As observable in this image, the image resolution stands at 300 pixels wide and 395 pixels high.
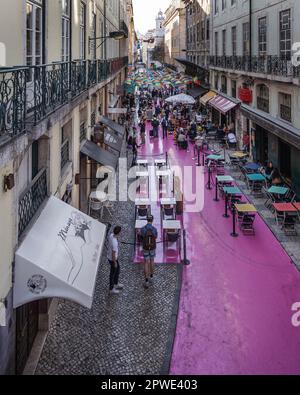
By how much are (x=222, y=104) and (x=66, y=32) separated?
20343 mm

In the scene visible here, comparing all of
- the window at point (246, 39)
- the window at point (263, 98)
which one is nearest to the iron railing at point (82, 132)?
the window at point (263, 98)

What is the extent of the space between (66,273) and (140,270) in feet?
15.9

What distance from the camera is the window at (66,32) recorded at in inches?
425

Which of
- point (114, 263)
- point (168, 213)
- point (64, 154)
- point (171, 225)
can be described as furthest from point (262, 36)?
point (114, 263)

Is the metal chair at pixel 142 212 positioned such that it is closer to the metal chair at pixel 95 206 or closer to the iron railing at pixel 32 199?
the metal chair at pixel 95 206

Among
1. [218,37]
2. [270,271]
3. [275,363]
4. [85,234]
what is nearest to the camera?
[275,363]

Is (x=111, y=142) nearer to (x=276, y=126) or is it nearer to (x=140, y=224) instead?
(x=140, y=224)

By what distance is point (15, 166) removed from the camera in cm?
620

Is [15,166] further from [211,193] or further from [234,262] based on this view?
[211,193]

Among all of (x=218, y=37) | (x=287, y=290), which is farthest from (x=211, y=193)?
(x=218, y=37)

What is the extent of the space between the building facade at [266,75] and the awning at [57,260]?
31.8 feet

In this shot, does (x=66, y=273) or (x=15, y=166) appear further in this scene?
(x=66, y=273)

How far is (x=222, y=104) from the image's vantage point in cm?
2988

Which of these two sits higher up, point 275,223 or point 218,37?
point 218,37
